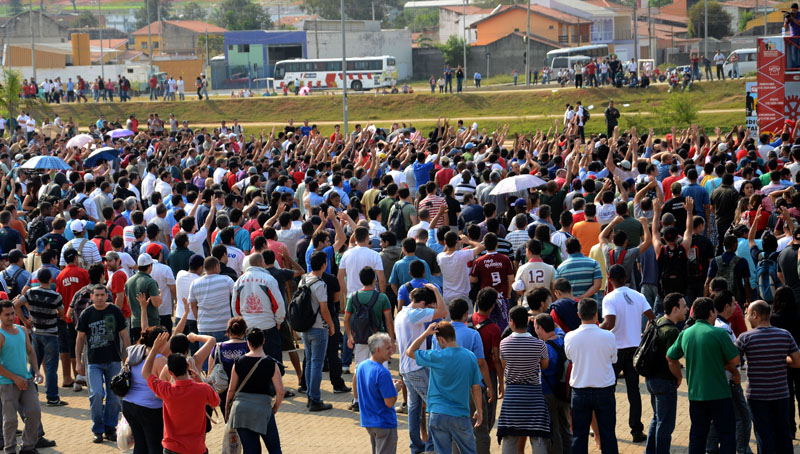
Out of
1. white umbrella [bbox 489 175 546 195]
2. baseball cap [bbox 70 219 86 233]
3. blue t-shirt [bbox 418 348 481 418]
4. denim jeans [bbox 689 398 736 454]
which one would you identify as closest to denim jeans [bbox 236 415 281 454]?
blue t-shirt [bbox 418 348 481 418]

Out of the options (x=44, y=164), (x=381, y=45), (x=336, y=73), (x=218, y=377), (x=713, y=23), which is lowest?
(x=218, y=377)

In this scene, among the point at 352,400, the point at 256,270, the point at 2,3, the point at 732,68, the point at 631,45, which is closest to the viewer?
the point at 256,270

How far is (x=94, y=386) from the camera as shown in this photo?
978 centimetres

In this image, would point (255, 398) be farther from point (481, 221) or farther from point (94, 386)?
point (481, 221)

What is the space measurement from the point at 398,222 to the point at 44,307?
199 inches

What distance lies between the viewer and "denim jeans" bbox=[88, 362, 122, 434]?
32.1ft

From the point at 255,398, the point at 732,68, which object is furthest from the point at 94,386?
the point at 732,68

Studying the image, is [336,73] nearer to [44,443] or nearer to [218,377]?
[44,443]

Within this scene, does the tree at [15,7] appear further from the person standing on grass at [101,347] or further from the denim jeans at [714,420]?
the denim jeans at [714,420]

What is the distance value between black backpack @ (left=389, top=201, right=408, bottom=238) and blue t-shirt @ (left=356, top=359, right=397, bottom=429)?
18.9ft

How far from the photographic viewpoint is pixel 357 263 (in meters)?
10.7

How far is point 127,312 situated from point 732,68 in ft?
145

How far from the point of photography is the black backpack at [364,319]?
9656mm

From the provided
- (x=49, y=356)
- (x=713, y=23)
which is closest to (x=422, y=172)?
(x=49, y=356)
